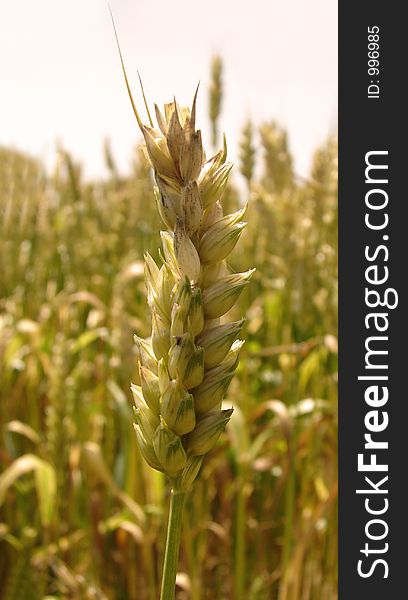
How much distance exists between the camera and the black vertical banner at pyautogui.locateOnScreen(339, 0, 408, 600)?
128 centimetres

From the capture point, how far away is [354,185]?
1.35 meters

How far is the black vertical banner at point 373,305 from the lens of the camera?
1282 millimetres

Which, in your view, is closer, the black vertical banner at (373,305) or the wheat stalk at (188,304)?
the wheat stalk at (188,304)

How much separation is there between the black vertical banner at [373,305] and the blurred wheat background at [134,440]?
6.0 inches

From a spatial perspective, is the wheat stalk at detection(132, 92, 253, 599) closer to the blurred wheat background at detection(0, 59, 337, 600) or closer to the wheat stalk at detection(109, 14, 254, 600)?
the wheat stalk at detection(109, 14, 254, 600)

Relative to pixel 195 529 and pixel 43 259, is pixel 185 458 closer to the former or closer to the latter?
pixel 195 529

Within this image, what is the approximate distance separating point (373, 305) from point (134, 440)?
2.04 ft

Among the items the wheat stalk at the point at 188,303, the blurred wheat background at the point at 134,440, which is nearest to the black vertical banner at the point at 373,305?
the blurred wheat background at the point at 134,440

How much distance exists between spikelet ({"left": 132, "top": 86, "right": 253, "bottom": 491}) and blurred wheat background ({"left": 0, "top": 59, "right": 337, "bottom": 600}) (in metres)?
0.92

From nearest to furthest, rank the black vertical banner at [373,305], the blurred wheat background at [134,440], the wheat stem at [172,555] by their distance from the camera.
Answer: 1. the wheat stem at [172,555]
2. the black vertical banner at [373,305]
3. the blurred wheat background at [134,440]

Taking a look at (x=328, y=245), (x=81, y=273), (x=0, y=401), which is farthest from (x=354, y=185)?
(x=81, y=273)

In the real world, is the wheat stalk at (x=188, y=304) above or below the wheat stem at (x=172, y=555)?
above

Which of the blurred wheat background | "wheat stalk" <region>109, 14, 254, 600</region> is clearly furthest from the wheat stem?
the blurred wheat background

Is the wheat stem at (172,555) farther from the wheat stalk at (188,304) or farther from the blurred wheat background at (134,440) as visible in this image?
the blurred wheat background at (134,440)
